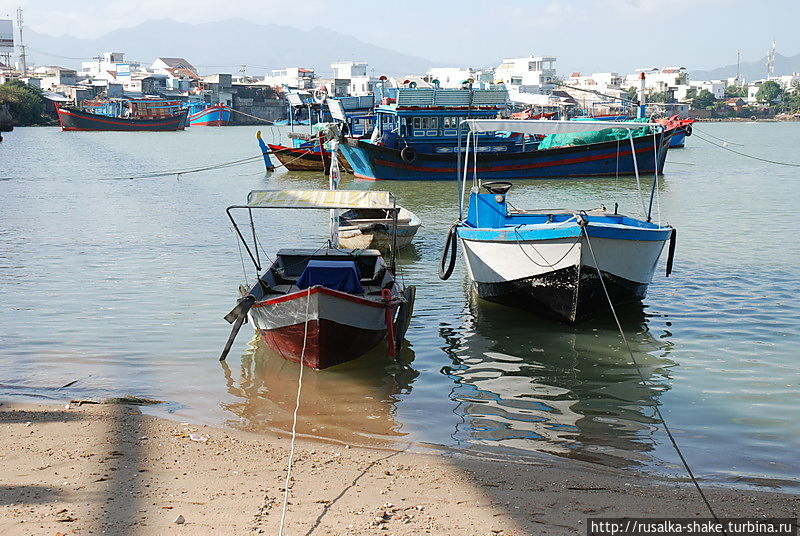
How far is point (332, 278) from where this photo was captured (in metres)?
9.67

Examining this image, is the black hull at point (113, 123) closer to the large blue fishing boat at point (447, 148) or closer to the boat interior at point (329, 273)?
the large blue fishing boat at point (447, 148)

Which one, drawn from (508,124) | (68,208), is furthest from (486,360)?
(68,208)

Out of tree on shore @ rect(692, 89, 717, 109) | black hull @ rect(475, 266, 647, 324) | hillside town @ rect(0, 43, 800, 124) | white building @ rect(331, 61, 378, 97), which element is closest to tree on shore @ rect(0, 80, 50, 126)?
hillside town @ rect(0, 43, 800, 124)

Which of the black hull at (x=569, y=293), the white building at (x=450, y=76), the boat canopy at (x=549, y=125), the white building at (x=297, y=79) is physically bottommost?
the black hull at (x=569, y=293)

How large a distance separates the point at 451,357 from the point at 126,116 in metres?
99.7

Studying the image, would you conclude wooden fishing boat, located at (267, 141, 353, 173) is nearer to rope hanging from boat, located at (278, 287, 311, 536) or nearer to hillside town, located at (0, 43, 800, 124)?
rope hanging from boat, located at (278, 287, 311, 536)

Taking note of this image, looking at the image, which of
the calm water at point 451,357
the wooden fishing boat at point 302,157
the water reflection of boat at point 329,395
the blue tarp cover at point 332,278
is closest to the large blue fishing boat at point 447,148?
the wooden fishing boat at point 302,157

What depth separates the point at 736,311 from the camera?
12.3 metres

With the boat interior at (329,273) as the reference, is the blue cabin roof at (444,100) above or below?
above

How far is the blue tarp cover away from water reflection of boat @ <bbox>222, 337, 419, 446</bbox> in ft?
2.92

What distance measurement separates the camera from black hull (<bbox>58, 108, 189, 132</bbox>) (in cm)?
9144

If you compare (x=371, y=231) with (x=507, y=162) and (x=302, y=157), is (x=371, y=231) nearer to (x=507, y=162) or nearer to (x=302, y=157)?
(x=507, y=162)

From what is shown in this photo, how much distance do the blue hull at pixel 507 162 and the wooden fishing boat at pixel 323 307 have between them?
22510 millimetres

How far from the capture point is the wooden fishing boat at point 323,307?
30.1ft
